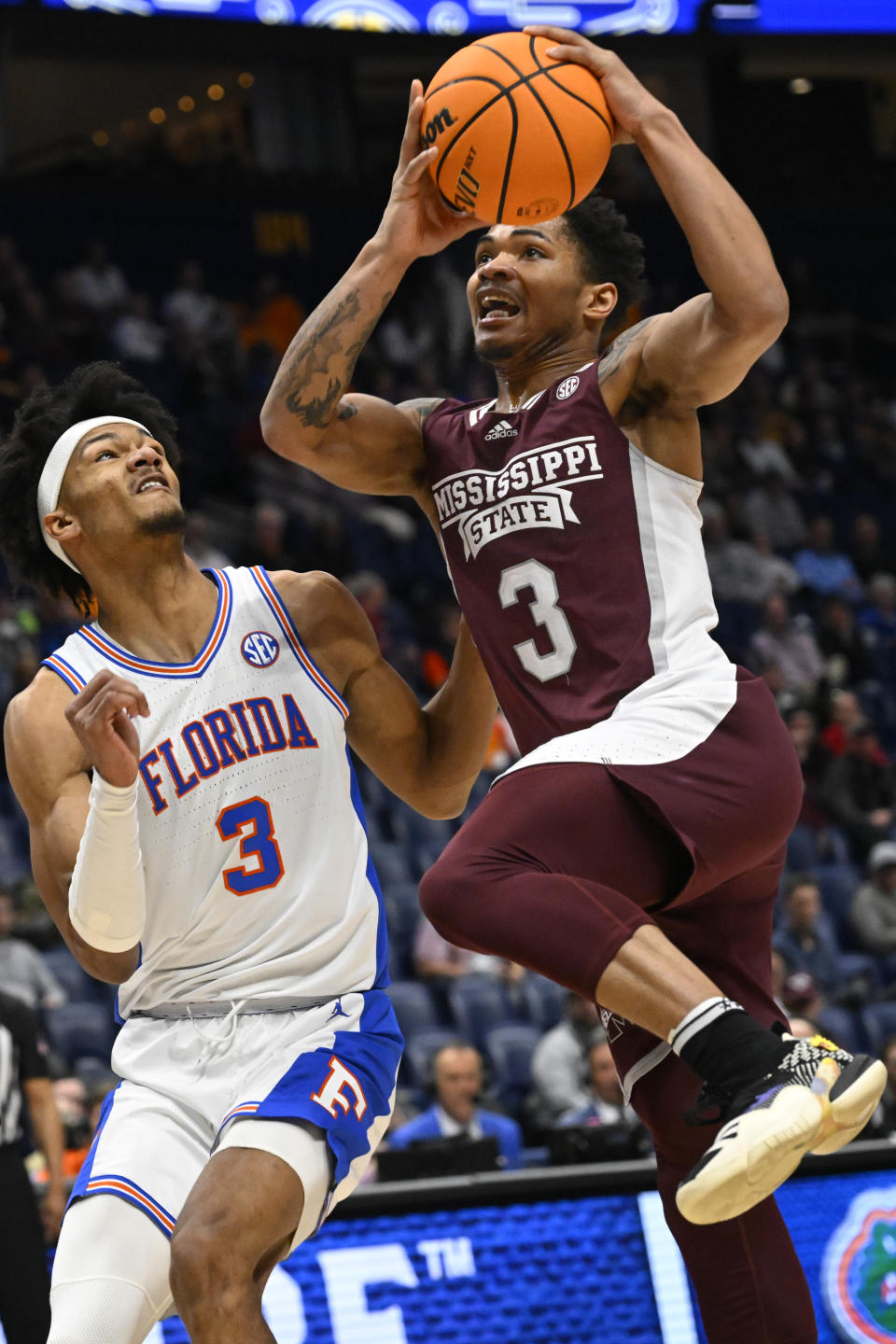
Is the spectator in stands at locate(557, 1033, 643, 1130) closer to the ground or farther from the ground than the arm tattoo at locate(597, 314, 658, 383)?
closer to the ground

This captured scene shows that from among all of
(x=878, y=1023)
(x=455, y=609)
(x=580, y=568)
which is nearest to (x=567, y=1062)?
(x=878, y=1023)

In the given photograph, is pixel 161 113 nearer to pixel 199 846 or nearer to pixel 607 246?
pixel 607 246

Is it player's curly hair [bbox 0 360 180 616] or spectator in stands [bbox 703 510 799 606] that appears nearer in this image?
player's curly hair [bbox 0 360 180 616]

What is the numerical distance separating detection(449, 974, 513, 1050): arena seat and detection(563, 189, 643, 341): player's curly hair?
7.33 m

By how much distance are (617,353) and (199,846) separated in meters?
1.50

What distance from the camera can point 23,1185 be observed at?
6.73 meters

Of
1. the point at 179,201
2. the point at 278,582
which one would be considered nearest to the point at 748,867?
the point at 278,582

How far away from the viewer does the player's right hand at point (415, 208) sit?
424 cm

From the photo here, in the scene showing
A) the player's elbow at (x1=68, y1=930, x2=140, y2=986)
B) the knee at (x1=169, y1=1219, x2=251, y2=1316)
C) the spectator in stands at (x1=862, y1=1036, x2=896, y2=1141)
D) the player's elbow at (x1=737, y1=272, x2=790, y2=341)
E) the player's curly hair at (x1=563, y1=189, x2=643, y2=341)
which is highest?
the player's curly hair at (x1=563, y1=189, x2=643, y2=341)

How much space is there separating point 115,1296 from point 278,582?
5.97 feet

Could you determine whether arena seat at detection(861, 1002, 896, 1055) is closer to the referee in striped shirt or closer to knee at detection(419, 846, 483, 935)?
the referee in striped shirt

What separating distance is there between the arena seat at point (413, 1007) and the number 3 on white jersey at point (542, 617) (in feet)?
23.7

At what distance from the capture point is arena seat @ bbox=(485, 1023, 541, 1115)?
35.0ft

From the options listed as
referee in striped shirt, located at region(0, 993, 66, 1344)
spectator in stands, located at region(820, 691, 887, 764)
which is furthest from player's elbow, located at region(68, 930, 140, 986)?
spectator in stands, located at region(820, 691, 887, 764)
